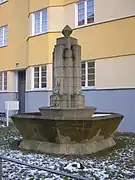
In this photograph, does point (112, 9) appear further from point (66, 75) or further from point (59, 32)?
point (66, 75)

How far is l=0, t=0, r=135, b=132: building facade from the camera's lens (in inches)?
559

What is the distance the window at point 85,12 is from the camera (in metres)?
15.9

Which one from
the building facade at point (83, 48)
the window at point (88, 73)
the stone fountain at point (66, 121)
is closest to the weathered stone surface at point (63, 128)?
the stone fountain at point (66, 121)

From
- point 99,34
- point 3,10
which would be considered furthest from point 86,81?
point 3,10

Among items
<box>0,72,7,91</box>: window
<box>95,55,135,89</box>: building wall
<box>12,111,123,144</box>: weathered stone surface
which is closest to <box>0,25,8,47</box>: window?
<box>0,72,7,91</box>: window

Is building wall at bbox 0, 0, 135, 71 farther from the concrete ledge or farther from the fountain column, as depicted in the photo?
the concrete ledge

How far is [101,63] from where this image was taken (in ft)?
49.6

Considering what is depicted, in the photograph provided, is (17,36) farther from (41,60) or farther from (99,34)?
(99,34)

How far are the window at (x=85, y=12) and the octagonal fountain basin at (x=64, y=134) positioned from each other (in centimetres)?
822

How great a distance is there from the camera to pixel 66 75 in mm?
9742

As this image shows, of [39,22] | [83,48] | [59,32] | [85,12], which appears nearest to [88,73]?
[83,48]

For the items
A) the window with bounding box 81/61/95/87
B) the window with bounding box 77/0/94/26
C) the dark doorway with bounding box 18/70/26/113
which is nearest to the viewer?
the window with bounding box 81/61/95/87

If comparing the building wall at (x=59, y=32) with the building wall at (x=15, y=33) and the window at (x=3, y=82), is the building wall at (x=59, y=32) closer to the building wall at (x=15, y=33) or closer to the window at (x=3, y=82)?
the building wall at (x=15, y=33)

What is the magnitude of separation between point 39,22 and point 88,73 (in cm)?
477
